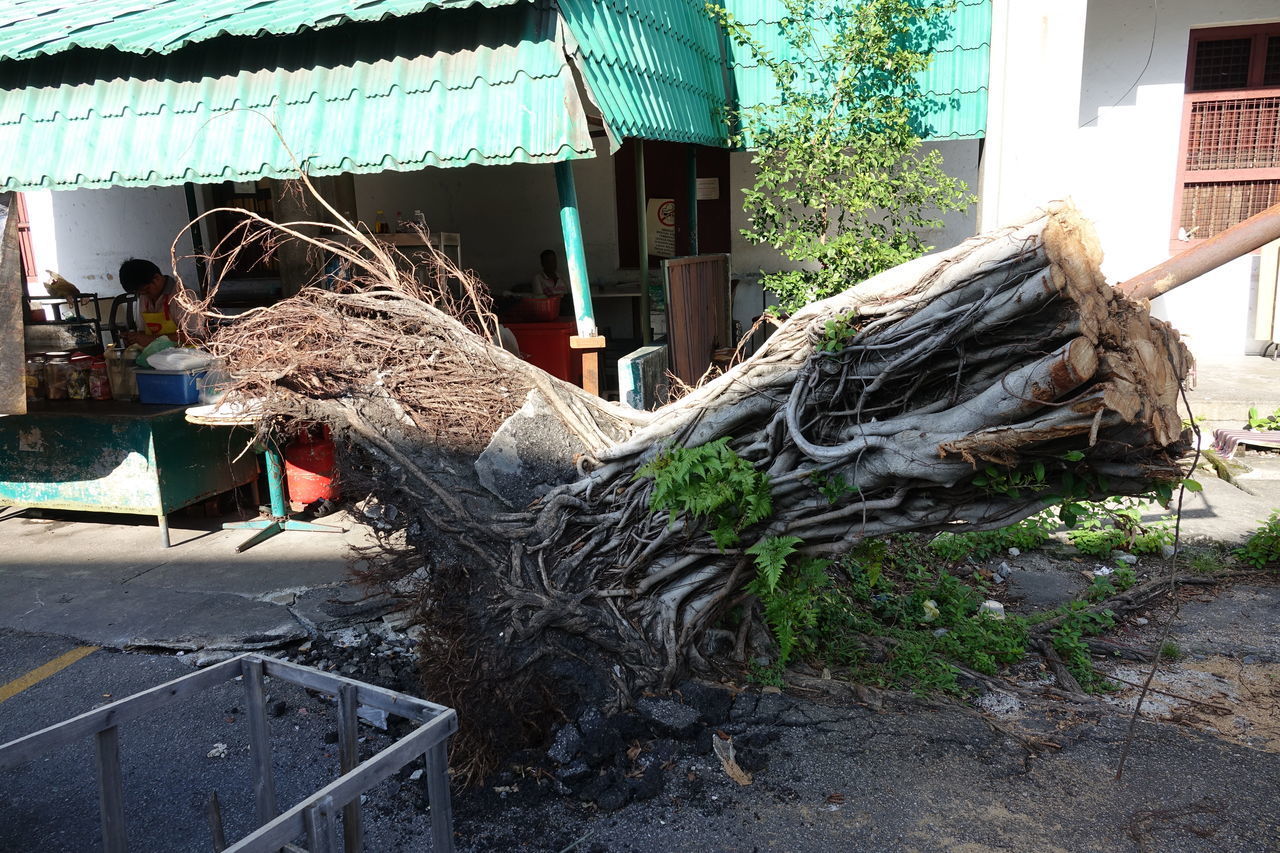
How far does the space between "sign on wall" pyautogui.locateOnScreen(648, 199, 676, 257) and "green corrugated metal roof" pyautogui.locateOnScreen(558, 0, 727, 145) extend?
2122 millimetres

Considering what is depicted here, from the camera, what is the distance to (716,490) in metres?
3.94

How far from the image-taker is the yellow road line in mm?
5172

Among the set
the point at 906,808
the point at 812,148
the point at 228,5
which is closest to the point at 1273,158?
the point at 812,148

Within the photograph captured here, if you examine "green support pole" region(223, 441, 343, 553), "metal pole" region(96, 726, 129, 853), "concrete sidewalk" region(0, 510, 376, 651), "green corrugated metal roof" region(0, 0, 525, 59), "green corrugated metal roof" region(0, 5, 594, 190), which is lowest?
"concrete sidewalk" region(0, 510, 376, 651)

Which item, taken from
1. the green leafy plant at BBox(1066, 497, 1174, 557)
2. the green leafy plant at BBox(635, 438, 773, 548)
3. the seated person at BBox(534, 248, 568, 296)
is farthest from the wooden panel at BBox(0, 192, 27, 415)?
the green leafy plant at BBox(1066, 497, 1174, 557)

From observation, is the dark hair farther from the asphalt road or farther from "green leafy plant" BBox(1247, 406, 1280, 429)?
"green leafy plant" BBox(1247, 406, 1280, 429)

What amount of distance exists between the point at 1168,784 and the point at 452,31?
567 cm

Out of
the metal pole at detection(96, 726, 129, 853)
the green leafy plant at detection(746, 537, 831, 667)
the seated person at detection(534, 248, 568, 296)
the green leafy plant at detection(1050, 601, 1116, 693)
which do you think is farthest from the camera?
the seated person at detection(534, 248, 568, 296)

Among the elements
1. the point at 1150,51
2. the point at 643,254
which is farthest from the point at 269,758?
the point at 1150,51

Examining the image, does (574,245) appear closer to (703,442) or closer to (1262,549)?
(703,442)

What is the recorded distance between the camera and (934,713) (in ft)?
14.6

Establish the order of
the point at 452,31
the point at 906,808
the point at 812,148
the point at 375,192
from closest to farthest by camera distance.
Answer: the point at 906,808 < the point at 452,31 < the point at 812,148 < the point at 375,192

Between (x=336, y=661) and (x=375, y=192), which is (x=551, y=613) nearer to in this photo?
(x=336, y=661)

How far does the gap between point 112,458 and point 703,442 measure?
518 centimetres
